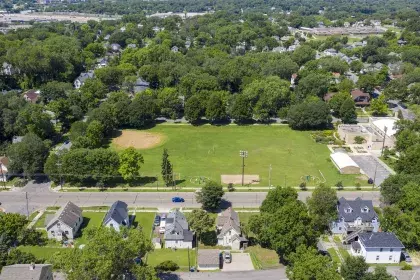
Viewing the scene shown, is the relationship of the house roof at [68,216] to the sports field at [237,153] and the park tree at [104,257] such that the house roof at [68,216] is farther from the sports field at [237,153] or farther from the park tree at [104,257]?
the sports field at [237,153]

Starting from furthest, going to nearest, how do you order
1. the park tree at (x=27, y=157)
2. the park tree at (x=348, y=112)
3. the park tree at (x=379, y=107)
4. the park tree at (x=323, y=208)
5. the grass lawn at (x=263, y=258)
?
the park tree at (x=379, y=107)
the park tree at (x=348, y=112)
the park tree at (x=27, y=157)
the park tree at (x=323, y=208)
the grass lawn at (x=263, y=258)

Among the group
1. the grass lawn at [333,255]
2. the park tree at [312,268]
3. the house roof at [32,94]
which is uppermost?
the park tree at [312,268]

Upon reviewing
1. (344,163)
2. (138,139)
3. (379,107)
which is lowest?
(138,139)

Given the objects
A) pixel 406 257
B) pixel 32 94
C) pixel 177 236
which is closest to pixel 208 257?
pixel 177 236

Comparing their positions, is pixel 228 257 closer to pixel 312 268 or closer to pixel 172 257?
pixel 172 257

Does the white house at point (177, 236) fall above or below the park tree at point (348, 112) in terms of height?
below

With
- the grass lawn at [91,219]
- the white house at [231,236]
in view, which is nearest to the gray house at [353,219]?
the white house at [231,236]
